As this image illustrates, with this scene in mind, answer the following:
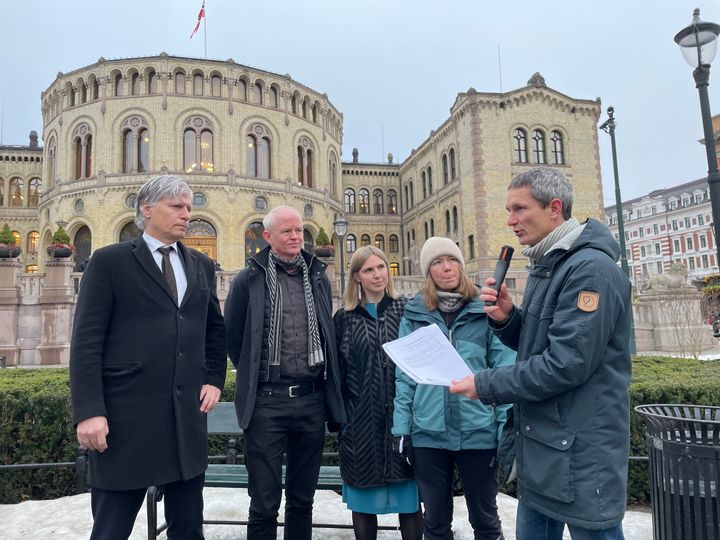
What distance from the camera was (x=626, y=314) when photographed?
2.25 metres

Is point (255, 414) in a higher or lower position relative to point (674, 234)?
lower

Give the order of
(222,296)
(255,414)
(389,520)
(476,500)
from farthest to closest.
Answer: (222,296) < (389,520) < (255,414) < (476,500)

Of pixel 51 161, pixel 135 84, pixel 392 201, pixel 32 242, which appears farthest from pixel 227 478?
pixel 32 242

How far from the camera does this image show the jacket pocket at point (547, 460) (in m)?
2.16

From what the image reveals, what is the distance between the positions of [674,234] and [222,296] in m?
82.3

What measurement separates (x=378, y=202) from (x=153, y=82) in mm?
21785

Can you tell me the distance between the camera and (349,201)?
1868 inches

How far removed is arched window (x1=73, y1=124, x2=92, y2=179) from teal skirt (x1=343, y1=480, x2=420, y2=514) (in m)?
37.5

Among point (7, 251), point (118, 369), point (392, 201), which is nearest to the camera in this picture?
point (118, 369)

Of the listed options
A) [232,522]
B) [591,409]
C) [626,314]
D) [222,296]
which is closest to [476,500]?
[591,409]

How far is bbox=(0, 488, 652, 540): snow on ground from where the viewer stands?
4.11 meters

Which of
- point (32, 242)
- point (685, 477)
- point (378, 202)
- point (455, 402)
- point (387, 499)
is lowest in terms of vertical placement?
point (387, 499)

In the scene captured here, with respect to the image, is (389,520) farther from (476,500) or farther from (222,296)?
(222,296)

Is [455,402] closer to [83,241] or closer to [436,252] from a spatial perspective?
[436,252]
